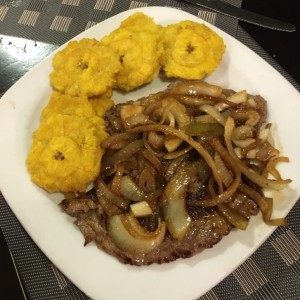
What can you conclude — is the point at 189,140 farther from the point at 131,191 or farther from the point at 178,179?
the point at 131,191

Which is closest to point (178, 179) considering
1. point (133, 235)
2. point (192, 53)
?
point (133, 235)

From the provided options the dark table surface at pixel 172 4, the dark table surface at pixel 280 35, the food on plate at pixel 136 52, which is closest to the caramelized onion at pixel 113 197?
the food on plate at pixel 136 52

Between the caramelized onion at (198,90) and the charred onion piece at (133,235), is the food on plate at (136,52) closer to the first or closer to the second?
the caramelized onion at (198,90)

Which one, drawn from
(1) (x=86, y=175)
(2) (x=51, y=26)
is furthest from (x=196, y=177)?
(2) (x=51, y=26)

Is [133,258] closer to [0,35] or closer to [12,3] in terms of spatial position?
[0,35]

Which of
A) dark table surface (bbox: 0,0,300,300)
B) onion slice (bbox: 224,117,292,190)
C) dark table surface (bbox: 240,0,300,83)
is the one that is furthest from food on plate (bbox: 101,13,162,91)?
dark table surface (bbox: 240,0,300,83)
